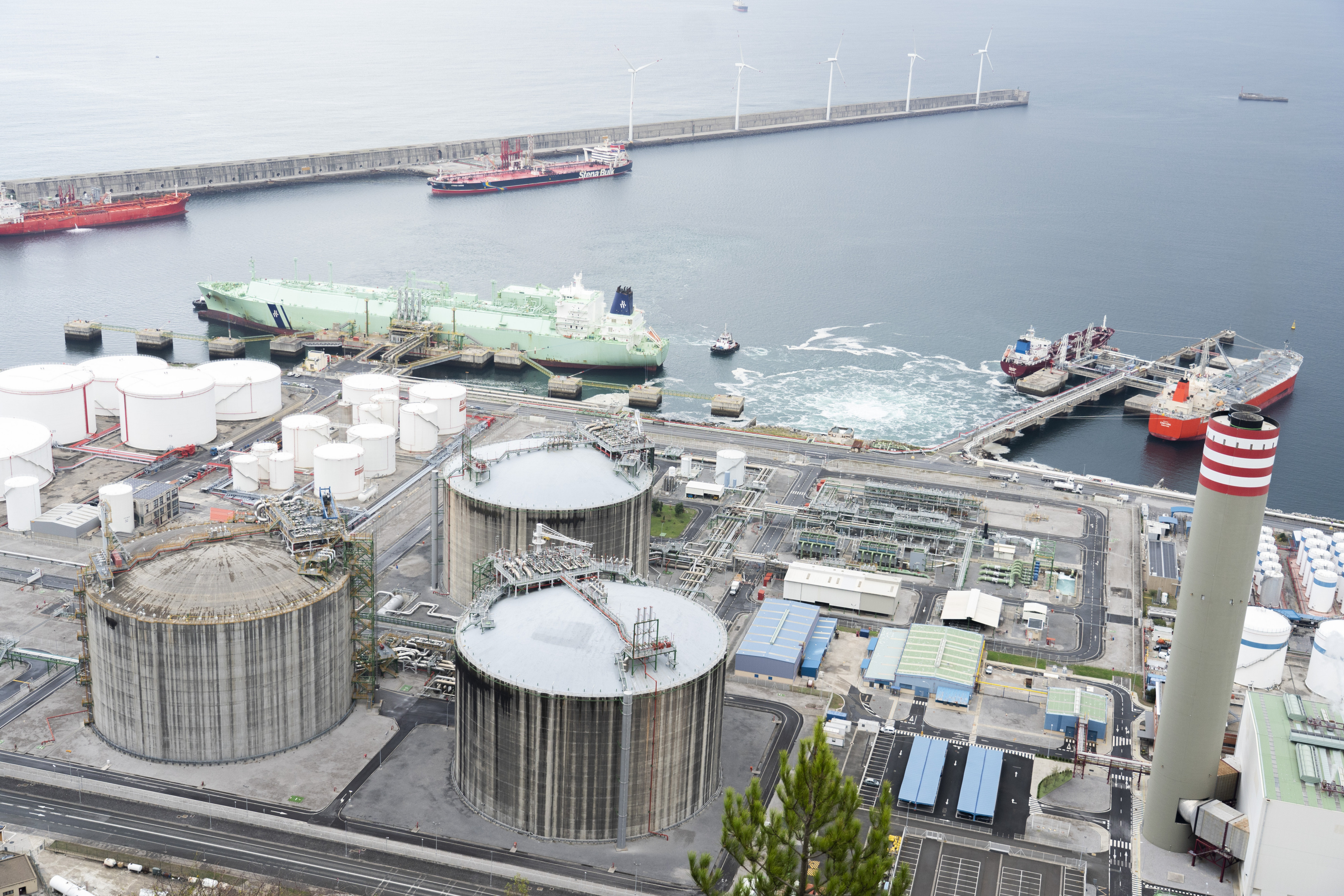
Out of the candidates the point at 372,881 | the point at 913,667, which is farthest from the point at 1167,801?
the point at 372,881

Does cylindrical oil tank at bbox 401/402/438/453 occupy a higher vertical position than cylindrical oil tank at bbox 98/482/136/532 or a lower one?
higher

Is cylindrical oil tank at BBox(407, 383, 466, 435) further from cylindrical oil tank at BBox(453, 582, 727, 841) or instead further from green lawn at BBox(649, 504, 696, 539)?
cylindrical oil tank at BBox(453, 582, 727, 841)

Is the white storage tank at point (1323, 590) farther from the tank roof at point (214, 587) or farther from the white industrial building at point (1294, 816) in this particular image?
the tank roof at point (214, 587)

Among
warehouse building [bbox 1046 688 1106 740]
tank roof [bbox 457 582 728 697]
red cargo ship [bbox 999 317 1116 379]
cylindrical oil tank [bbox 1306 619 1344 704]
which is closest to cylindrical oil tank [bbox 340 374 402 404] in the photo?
tank roof [bbox 457 582 728 697]

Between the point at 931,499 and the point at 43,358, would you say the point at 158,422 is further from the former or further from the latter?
the point at 931,499

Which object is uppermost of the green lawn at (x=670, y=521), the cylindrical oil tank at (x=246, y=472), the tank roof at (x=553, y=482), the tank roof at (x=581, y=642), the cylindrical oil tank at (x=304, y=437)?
the tank roof at (x=553, y=482)

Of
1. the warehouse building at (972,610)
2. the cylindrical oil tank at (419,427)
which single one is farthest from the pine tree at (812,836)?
the cylindrical oil tank at (419,427)

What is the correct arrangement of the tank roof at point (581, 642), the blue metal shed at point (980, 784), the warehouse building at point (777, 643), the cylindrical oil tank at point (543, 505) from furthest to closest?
1. the cylindrical oil tank at point (543, 505)
2. the warehouse building at point (777, 643)
3. the blue metal shed at point (980, 784)
4. the tank roof at point (581, 642)
